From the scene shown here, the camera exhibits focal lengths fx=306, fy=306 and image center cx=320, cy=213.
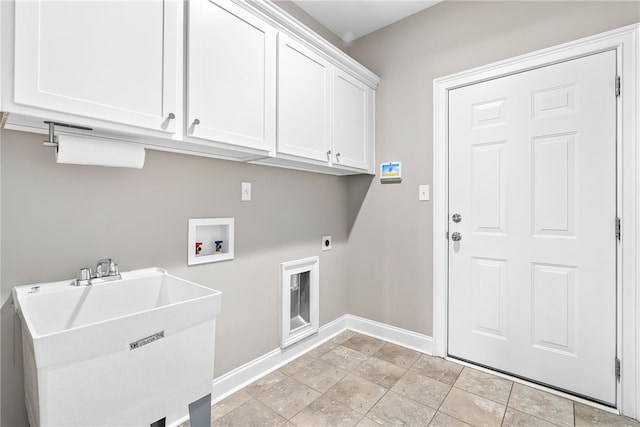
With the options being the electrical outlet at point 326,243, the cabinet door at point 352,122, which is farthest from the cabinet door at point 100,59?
the electrical outlet at point 326,243

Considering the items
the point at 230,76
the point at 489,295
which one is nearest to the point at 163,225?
the point at 230,76

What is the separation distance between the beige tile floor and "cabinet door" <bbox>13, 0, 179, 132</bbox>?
1.54m

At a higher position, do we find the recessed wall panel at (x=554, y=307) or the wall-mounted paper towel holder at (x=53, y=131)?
the wall-mounted paper towel holder at (x=53, y=131)

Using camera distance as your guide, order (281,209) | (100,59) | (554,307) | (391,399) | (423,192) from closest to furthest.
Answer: (100,59) < (391,399) < (554,307) < (281,209) < (423,192)

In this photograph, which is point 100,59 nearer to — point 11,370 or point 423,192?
point 11,370

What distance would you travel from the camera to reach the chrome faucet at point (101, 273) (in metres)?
1.23

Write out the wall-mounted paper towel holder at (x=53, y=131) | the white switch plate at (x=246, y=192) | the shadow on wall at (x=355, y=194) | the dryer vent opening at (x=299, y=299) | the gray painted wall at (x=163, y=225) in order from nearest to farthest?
the wall-mounted paper towel holder at (x=53, y=131)
the gray painted wall at (x=163, y=225)
the white switch plate at (x=246, y=192)
the dryer vent opening at (x=299, y=299)
the shadow on wall at (x=355, y=194)

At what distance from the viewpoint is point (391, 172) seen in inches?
99.0

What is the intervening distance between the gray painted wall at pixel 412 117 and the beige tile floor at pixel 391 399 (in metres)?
0.48

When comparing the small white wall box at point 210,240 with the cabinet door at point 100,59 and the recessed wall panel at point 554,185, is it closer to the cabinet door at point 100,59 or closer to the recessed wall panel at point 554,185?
the cabinet door at point 100,59

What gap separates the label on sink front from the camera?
3.16ft

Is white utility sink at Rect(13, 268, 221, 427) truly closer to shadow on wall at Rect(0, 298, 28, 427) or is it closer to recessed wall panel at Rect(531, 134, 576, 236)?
shadow on wall at Rect(0, 298, 28, 427)

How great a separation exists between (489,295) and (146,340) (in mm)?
2055

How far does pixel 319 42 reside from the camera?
78.1 inches
